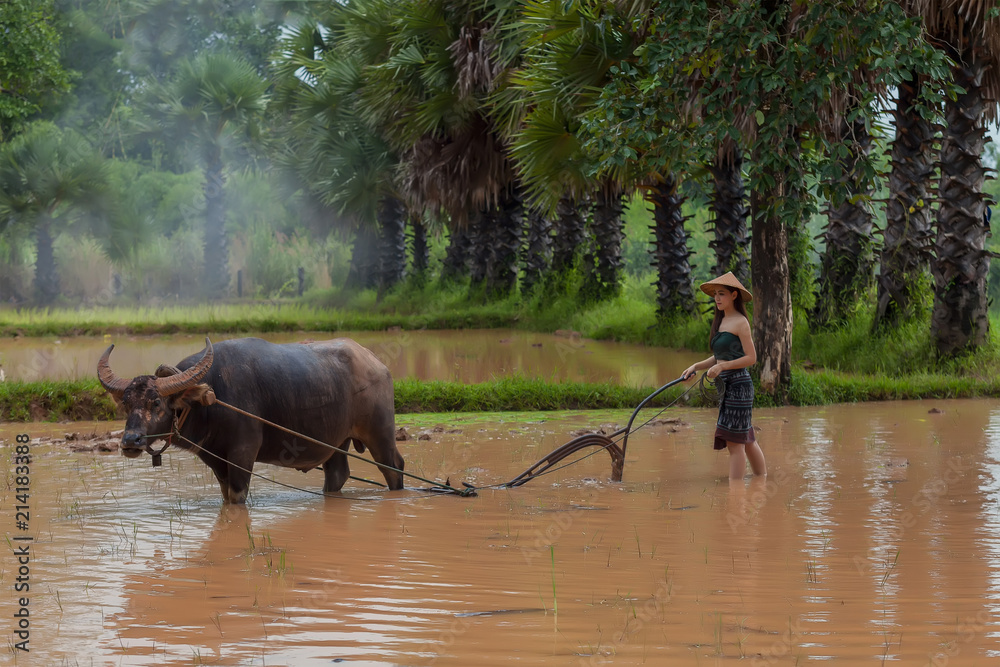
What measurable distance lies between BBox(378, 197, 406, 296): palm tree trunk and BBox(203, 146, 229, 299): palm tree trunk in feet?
18.7

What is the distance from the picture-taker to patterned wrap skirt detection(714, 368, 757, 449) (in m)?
7.62

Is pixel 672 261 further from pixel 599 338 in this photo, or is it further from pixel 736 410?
pixel 736 410

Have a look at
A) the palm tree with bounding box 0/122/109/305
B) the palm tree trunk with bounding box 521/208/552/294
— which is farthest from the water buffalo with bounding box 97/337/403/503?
the palm tree with bounding box 0/122/109/305

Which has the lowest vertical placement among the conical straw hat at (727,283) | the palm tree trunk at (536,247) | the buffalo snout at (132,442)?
the buffalo snout at (132,442)

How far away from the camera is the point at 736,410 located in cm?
763

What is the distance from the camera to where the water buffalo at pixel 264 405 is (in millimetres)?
6145

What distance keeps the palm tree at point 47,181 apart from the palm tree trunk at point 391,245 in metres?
7.67

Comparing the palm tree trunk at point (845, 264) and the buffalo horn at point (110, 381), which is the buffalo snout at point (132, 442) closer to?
the buffalo horn at point (110, 381)

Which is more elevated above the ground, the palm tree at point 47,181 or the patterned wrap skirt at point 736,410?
the palm tree at point 47,181

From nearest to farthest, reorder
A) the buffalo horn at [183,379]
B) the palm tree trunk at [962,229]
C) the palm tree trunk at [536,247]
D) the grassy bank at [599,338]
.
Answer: the buffalo horn at [183,379] → the grassy bank at [599,338] → the palm tree trunk at [962,229] → the palm tree trunk at [536,247]

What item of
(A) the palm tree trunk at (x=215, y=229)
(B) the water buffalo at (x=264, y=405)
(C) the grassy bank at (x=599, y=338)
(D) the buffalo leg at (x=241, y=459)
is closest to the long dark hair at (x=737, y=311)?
(B) the water buffalo at (x=264, y=405)

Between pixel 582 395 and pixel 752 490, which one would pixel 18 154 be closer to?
pixel 582 395

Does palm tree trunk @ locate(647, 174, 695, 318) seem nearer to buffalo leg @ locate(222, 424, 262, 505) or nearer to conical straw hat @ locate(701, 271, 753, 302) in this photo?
conical straw hat @ locate(701, 271, 753, 302)

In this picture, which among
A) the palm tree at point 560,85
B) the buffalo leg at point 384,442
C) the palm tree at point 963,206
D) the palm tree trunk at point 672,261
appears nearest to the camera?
the buffalo leg at point 384,442
